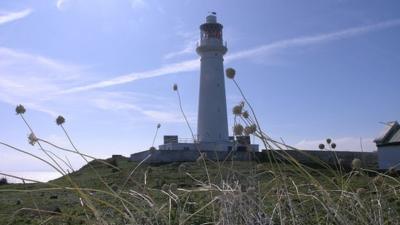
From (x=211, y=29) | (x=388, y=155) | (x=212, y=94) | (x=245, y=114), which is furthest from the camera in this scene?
(x=211, y=29)

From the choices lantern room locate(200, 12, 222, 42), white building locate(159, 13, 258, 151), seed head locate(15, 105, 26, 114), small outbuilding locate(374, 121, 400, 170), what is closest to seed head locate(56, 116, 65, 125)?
seed head locate(15, 105, 26, 114)

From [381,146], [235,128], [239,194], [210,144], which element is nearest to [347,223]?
[239,194]

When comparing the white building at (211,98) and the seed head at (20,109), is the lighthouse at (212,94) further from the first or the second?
the seed head at (20,109)

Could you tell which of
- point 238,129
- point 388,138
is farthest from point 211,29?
point 238,129

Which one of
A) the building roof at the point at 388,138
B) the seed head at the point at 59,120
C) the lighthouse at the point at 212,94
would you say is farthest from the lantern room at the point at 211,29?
the seed head at the point at 59,120

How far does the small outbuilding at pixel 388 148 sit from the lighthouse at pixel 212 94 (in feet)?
40.7

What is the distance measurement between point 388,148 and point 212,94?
14.1m

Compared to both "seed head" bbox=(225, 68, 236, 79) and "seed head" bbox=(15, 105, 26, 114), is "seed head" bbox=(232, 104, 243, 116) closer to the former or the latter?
"seed head" bbox=(225, 68, 236, 79)

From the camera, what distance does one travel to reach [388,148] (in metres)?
23.8

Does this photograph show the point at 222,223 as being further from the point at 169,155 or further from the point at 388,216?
the point at 169,155

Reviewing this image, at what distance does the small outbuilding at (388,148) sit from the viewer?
2341 centimetres

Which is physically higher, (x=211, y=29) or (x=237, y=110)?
(x=211, y=29)

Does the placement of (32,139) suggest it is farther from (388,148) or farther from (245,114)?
(388,148)

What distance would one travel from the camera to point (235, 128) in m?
3.02
